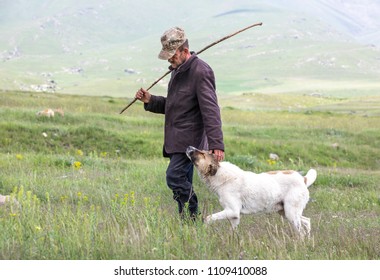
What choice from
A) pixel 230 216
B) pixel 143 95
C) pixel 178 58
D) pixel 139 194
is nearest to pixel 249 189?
pixel 230 216

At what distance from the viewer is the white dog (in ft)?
25.5

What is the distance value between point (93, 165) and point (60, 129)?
630 cm

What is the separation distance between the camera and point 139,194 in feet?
36.6

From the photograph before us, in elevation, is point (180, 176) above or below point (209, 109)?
below

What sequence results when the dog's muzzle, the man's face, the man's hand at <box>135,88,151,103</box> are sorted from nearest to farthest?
the dog's muzzle
the man's face
the man's hand at <box>135,88,151,103</box>

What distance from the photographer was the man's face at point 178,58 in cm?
809

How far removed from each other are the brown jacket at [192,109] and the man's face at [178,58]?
93 mm

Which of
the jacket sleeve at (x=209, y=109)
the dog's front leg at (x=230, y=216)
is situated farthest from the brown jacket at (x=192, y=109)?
the dog's front leg at (x=230, y=216)

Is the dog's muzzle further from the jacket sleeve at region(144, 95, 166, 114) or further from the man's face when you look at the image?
the jacket sleeve at region(144, 95, 166, 114)

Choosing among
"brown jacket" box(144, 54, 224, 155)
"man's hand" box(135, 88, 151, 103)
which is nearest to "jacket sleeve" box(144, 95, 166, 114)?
"man's hand" box(135, 88, 151, 103)

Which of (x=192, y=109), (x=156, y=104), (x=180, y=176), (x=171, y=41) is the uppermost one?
(x=171, y=41)

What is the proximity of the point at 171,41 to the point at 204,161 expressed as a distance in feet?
5.43

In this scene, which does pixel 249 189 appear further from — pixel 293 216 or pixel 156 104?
pixel 156 104

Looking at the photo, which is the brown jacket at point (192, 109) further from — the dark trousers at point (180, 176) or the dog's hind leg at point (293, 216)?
the dog's hind leg at point (293, 216)
